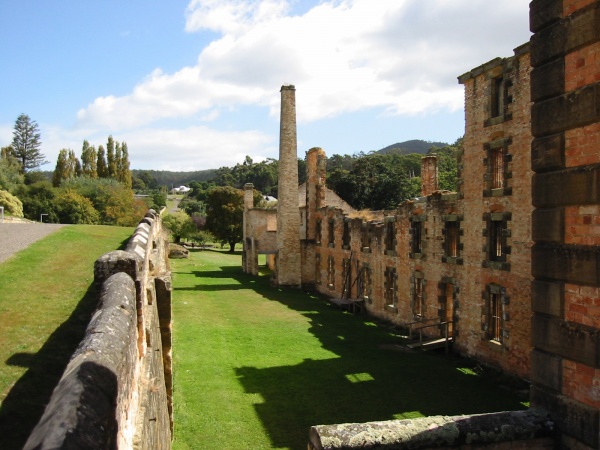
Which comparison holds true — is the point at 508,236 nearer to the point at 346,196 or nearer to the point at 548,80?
the point at 548,80

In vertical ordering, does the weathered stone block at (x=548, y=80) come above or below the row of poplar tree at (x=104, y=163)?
below

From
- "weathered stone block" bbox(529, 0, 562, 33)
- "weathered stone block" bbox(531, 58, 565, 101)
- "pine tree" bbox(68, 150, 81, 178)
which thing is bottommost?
"weathered stone block" bbox(531, 58, 565, 101)

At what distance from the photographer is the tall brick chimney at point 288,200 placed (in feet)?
124

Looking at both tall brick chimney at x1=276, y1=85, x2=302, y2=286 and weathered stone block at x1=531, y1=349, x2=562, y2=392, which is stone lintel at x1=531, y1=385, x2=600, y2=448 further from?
tall brick chimney at x1=276, y1=85, x2=302, y2=286

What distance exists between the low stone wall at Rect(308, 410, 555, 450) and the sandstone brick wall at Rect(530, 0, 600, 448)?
0.89 ft

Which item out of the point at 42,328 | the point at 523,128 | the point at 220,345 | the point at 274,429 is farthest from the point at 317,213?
the point at 42,328

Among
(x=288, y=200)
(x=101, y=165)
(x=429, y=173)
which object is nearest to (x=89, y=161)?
(x=101, y=165)

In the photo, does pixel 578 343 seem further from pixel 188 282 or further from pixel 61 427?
pixel 188 282

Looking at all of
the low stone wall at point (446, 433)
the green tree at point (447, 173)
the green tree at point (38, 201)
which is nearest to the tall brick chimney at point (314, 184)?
the green tree at point (38, 201)

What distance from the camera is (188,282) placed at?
36.6 metres

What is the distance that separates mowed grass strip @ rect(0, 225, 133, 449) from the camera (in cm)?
463

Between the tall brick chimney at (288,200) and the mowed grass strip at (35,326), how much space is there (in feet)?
80.6

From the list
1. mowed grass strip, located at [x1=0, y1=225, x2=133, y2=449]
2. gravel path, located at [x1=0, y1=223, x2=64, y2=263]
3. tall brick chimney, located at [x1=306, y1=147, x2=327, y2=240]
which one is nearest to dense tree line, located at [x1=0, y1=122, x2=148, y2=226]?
tall brick chimney, located at [x1=306, y1=147, x2=327, y2=240]

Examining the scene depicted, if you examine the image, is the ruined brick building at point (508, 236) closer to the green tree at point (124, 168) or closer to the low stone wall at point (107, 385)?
the low stone wall at point (107, 385)
